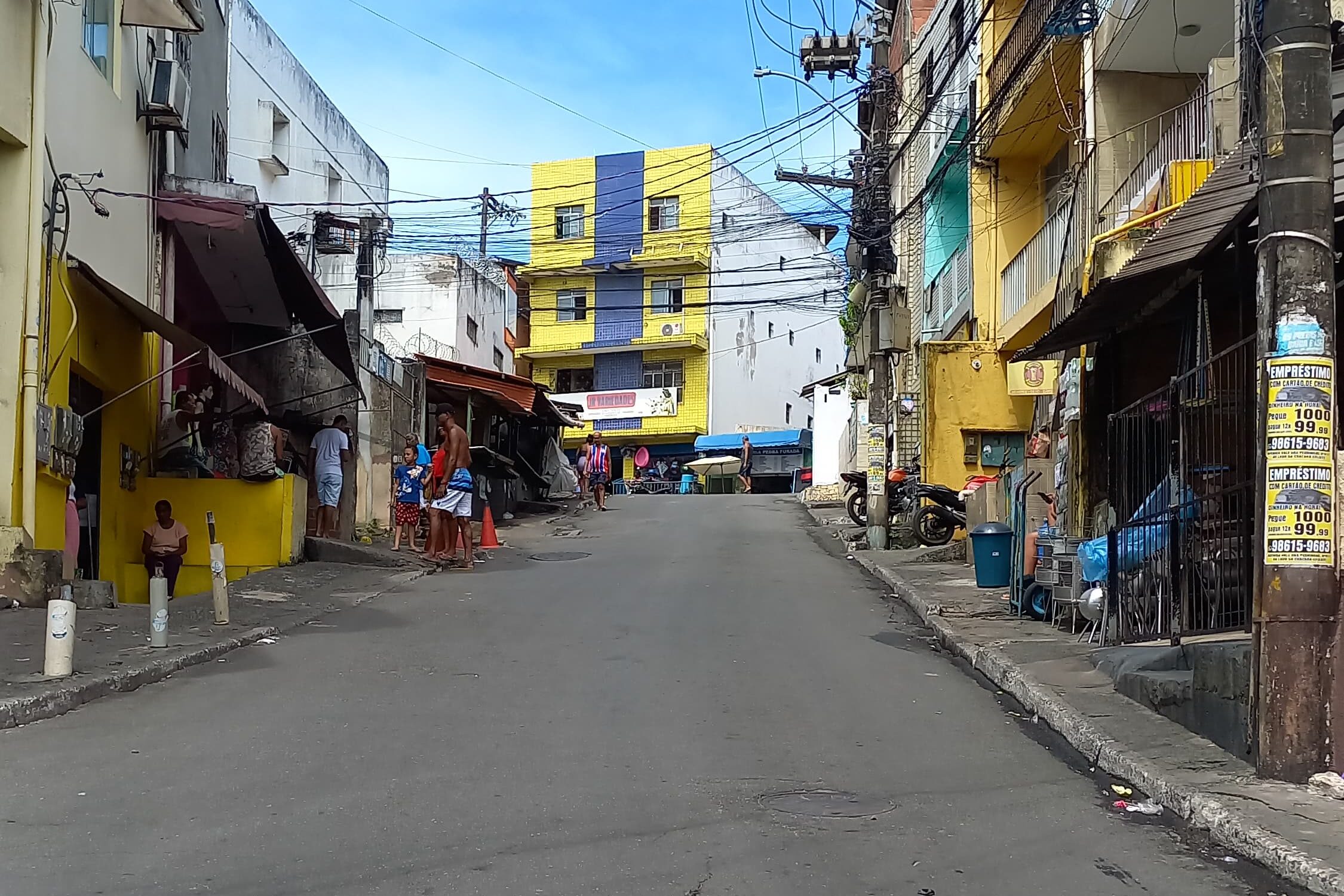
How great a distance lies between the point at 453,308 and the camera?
44.6m

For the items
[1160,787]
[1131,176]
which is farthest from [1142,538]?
[1131,176]

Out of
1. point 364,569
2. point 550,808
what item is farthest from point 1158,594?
point 364,569

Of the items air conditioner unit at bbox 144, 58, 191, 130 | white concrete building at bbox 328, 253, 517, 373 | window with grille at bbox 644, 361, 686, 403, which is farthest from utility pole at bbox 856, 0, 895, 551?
window with grille at bbox 644, 361, 686, 403

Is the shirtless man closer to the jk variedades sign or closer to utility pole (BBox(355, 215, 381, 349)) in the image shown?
utility pole (BBox(355, 215, 381, 349))

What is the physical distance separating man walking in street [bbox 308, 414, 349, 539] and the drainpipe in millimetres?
6896

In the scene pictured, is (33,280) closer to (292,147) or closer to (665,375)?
(292,147)

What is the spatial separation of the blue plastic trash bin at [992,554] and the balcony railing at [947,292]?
436 inches

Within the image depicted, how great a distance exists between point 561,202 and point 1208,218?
47.5 metres

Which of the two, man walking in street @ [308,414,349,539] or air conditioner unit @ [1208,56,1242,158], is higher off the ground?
air conditioner unit @ [1208,56,1242,158]

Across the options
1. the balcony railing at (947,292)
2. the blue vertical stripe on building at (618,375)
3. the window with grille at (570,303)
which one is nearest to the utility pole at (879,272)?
the balcony railing at (947,292)

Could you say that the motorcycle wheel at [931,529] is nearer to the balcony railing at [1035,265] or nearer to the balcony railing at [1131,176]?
the balcony railing at [1035,265]

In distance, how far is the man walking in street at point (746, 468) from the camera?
4575cm

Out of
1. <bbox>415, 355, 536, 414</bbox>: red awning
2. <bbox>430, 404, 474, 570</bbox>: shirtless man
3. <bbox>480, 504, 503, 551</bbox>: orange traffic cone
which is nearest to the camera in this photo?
<bbox>430, 404, 474, 570</bbox>: shirtless man

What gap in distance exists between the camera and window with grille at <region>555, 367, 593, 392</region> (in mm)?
53562
